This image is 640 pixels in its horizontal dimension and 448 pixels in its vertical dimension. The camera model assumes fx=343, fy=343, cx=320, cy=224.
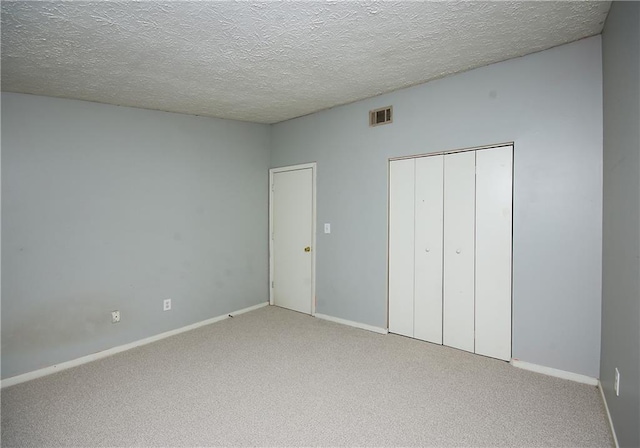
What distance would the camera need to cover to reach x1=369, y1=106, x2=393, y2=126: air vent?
3.62 m

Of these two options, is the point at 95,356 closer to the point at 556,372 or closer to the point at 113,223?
the point at 113,223

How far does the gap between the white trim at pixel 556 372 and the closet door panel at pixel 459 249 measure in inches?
Answer: 16.1

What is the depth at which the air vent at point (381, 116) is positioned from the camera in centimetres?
362

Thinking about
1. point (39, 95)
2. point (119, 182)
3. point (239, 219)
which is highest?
point (39, 95)

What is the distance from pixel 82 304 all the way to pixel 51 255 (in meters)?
0.54

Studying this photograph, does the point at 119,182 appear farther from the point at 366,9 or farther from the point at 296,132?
the point at 366,9

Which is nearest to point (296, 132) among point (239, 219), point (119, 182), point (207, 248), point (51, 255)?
point (239, 219)

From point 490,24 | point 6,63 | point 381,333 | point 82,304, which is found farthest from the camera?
point 381,333

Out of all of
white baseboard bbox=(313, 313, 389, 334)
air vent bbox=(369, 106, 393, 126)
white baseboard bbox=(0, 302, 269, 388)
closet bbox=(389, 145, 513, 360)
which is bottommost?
white baseboard bbox=(0, 302, 269, 388)

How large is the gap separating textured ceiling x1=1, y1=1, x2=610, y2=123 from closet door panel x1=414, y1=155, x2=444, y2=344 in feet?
2.94

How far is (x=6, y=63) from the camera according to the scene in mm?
2459

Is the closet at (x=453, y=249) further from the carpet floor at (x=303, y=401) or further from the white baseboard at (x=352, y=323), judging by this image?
the carpet floor at (x=303, y=401)

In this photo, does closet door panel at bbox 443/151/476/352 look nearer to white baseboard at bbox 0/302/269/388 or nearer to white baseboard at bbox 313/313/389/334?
white baseboard at bbox 313/313/389/334

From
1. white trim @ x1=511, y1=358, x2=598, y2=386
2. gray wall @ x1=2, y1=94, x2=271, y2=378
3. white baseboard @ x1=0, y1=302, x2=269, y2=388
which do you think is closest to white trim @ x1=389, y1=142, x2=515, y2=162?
white trim @ x1=511, y1=358, x2=598, y2=386
